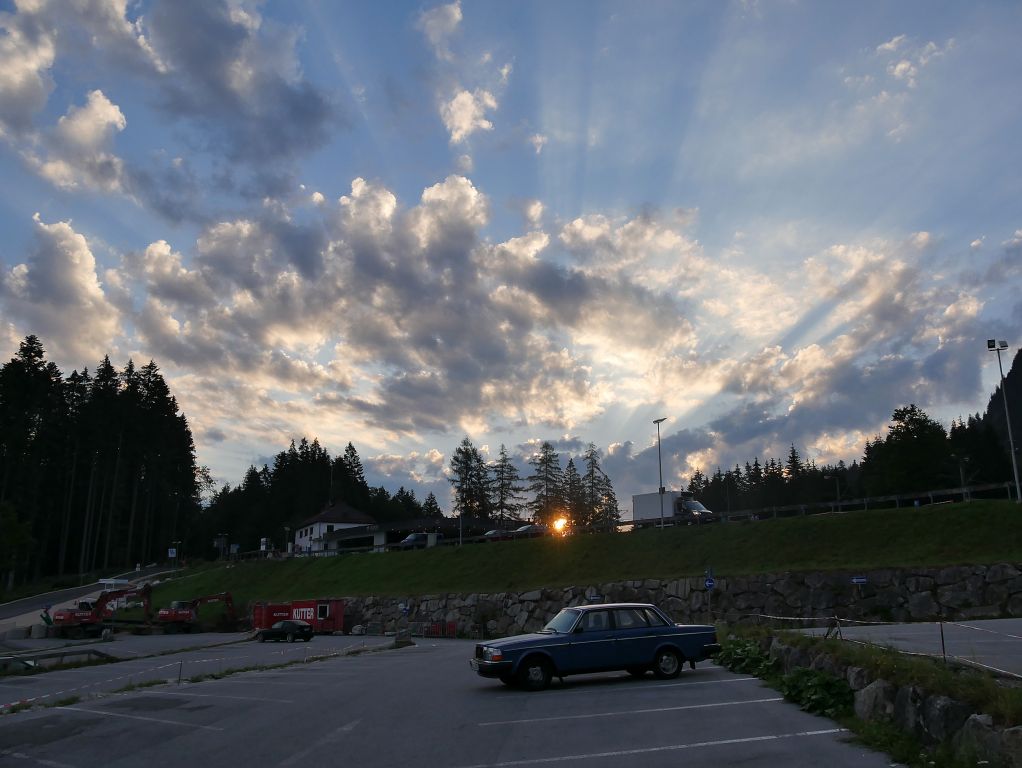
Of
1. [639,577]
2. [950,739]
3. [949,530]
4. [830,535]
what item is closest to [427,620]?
[639,577]

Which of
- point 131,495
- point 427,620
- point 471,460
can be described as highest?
point 471,460

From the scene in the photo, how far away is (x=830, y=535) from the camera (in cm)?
4006

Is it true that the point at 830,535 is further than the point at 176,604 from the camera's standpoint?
No

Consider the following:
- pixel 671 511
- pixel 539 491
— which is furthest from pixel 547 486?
pixel 671 511

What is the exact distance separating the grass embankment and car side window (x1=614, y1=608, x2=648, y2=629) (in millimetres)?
23813

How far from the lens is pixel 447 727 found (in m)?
11.2

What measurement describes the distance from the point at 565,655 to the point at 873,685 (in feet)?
20.7

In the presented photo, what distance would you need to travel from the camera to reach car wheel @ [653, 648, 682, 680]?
15289 mm

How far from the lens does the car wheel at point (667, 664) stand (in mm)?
15289

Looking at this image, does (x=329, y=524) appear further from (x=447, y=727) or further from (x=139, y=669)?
(x=447, y=727)

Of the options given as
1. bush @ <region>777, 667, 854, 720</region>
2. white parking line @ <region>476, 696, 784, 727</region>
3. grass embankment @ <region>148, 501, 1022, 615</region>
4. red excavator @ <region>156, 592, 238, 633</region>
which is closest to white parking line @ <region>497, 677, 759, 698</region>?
white parking line @ <region>476, 696, 784, 727</region>

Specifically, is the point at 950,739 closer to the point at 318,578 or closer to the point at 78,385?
the point at 318,578

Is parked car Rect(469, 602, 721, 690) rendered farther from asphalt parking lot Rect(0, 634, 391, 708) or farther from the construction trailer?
the construction trailer

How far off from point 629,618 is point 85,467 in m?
89.8
